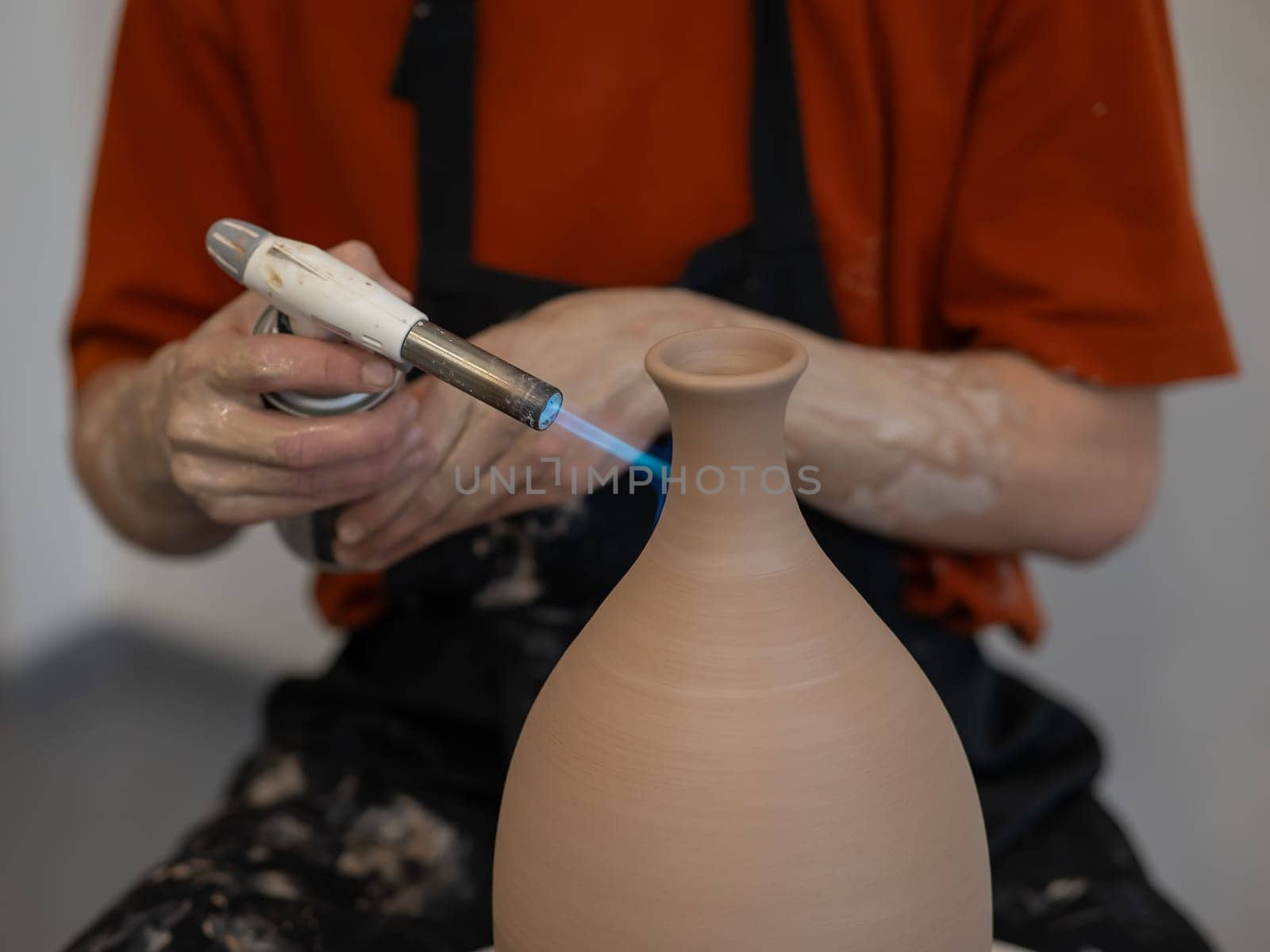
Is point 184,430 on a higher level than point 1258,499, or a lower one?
higher

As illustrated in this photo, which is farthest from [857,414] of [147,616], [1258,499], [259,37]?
[147,616]

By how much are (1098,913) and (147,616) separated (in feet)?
5.20

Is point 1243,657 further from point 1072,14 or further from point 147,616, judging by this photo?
point 147,616

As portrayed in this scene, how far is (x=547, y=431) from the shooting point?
0.68 meters

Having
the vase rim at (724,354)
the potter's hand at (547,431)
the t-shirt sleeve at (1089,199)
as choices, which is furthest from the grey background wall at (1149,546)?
the vase rim at (724,354)

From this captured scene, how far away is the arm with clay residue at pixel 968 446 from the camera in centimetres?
76

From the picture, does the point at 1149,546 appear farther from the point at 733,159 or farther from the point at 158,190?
the point at 158,190

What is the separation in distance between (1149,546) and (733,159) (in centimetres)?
71

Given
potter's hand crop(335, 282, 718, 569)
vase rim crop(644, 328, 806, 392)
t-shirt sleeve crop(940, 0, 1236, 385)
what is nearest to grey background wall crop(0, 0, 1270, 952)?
t-shirt sleeve crop(940, 0, 1236, 385)

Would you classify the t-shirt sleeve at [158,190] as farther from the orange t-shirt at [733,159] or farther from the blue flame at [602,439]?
the blue flame at [602,439]

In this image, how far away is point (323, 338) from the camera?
1.95ft

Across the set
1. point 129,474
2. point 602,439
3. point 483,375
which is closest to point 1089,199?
point 602,439

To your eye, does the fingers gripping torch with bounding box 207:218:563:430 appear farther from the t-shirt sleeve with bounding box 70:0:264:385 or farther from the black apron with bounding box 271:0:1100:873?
the t-shirt sleeve with bounding box 70:0:264:385

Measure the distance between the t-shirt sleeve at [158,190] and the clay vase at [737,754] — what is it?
54 centimetres
